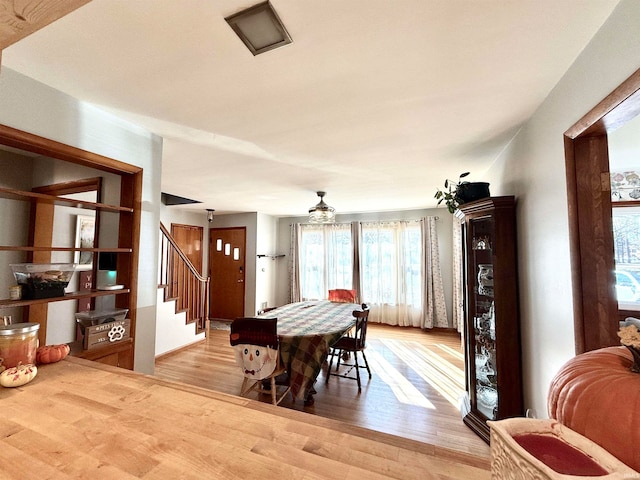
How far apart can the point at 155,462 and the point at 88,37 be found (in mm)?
1542

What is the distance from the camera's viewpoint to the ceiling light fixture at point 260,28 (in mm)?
988

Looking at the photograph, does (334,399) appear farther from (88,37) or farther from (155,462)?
(88,37)

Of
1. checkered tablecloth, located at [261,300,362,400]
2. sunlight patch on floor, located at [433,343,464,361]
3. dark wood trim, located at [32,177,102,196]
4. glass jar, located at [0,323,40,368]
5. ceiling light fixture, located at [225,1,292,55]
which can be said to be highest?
ceiling light fixture, located at [225,1,292,55]

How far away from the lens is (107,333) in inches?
65.9

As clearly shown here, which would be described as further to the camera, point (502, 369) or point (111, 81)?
point (502, 369)

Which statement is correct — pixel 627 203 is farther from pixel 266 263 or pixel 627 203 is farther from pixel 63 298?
pixel 266 263

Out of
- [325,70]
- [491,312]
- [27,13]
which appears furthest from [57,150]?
[491,312]

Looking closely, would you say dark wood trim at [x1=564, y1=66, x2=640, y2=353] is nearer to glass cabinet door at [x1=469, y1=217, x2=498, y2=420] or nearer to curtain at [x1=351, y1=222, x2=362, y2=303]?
glass cabinet door at [x1=469, y1=217, x2=498, y2=420]

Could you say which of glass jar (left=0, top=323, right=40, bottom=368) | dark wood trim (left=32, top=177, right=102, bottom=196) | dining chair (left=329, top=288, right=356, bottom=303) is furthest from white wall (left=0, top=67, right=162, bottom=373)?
dining chair (left=329, top=288, right=356, bottom=303)

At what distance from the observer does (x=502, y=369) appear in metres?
→ 1.93

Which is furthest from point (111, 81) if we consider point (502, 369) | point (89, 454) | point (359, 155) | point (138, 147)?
point (502, 369)

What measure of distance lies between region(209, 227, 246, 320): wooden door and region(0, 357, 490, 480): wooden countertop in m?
4.98

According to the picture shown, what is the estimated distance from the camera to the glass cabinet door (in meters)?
2.08

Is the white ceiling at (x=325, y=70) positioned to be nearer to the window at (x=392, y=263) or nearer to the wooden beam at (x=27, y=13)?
the wooden beam at (x=27, y=13)
